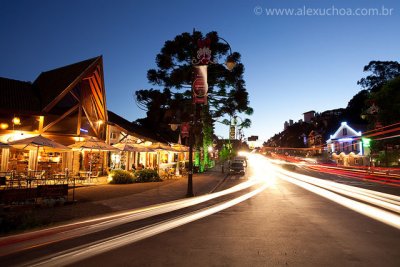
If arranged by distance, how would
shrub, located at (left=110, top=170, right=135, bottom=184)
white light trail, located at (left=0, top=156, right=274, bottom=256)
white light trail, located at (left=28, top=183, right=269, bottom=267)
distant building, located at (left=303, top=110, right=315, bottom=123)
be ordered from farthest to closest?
distant building, located at (left=303, top=110, right=315, bottom=123) → shrub, located at (left=110, top=170, right=135, bottom=184) → white light trail, located at (left=0, top=156, right=274, bottom=256) → white light trail, located at (left=28, top=183, right=269, bottom=267)

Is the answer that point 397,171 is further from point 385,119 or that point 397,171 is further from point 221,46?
point 221,46

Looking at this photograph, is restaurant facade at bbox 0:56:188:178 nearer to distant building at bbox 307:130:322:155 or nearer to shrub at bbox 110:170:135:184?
shrub at bbox 110:170:135:184

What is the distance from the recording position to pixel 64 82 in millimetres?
21375

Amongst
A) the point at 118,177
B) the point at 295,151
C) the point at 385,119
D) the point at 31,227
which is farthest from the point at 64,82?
the point at 295,151

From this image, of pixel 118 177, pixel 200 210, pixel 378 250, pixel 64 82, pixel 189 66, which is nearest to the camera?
pixel 378 250

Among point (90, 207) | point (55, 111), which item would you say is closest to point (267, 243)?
point (90, 207)

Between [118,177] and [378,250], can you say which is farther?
[118,177]

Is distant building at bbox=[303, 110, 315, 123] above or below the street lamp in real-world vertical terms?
above

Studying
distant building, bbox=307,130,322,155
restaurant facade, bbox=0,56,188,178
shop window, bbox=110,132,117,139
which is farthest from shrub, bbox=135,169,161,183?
distant building, bbox=307,130,322,155

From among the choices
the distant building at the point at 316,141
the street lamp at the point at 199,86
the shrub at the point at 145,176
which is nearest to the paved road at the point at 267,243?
the street lamp at the point at 199,86

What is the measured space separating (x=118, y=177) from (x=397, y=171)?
29026 millimetres

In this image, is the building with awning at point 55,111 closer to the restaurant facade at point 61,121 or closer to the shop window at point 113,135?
the restaurant facade at point 61,121

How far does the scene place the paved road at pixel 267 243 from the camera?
5.42 m

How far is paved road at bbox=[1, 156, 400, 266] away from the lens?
5.42 metres
